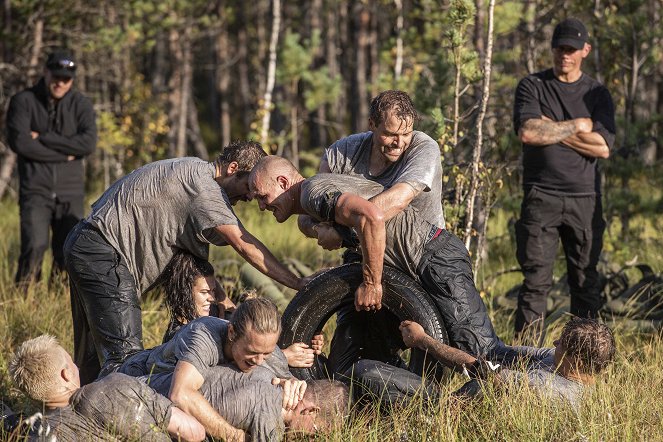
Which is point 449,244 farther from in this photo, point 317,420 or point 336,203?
point 317,420

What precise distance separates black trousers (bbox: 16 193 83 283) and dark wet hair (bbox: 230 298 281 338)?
13.4 ft

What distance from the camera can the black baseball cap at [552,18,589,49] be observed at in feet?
24.5

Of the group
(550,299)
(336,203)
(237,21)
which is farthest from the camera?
(237,21)

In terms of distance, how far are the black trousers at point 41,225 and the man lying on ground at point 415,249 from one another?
351cm

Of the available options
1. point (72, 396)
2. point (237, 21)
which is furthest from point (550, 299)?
point (237, 21)

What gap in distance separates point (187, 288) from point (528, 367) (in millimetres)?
1919

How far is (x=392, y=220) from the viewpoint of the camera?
5680 mm

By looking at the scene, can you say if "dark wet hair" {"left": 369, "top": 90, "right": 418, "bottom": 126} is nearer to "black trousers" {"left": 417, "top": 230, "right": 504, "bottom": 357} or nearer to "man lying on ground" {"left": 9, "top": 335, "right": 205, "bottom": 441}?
"black trousers" {"left": 417, "top": 230, "right": 504, "bottom": 357}

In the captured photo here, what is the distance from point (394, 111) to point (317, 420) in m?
1.67

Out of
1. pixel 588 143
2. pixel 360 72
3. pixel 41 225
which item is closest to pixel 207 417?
pixel 588 143

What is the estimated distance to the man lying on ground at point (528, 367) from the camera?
514 centimetres

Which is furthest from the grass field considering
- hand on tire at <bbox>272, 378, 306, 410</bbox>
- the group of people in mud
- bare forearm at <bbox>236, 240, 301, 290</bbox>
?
bare forearm at <bbox>236, 240, 301, 290</bbox>

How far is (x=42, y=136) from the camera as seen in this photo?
8883mm

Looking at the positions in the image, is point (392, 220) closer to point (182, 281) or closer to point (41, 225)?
point (182, 281)
